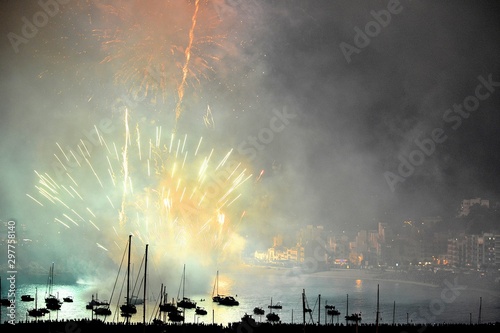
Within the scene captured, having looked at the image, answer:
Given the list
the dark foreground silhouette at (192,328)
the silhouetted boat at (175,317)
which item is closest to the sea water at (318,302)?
the silhouetted boat at (175,317)

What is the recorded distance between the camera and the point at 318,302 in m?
88.4

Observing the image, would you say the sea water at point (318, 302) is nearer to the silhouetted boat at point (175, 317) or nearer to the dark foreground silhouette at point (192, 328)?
the silhouetted boat at point (175, 317)

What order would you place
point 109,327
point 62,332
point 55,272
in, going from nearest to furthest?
point 62,332 → point 109,327 → point 55,272

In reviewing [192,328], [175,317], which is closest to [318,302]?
[175,317]

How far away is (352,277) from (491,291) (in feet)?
135

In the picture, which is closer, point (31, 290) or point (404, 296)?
point (31, 290)

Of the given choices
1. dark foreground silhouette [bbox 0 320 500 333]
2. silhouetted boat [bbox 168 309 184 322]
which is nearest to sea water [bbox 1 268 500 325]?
silhouetted boat [bbox 168 309 184 322]

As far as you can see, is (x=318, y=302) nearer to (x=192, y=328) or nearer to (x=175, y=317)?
(x=175, y=317)

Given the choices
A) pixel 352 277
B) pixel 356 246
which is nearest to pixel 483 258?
pixel 352 277

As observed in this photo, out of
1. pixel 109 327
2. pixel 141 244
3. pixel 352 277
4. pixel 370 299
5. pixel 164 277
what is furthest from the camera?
pixel 352 277

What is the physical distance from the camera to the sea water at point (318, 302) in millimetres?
65750

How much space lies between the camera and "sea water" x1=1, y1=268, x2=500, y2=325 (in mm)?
65750

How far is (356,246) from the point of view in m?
199

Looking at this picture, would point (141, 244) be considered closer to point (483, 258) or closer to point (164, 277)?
point (164, 277)
